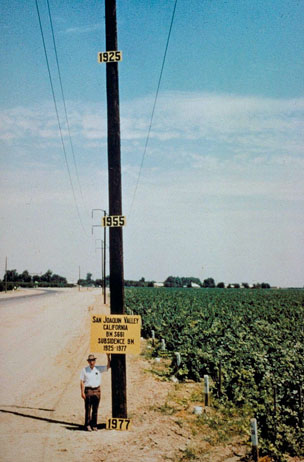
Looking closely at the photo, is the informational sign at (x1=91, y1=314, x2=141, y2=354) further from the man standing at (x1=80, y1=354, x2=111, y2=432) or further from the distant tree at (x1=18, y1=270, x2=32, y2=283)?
the distant tree at (x1=18, y1=270, x2=32, y2=283)

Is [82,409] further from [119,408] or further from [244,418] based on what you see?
[244,418]

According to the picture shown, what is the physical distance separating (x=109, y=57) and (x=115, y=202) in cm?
257

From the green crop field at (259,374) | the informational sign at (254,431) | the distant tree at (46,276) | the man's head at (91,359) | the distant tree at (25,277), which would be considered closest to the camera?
the informational sign at (254,431)

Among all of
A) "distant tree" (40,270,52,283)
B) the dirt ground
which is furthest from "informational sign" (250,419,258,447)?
"distant tree" (40,270,52,283)

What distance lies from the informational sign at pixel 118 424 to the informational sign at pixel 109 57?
6.26 metres

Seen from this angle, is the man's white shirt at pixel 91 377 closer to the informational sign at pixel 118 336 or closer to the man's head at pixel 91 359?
the man's head at pixel 91 359

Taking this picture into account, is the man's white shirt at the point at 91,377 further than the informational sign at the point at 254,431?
Yes

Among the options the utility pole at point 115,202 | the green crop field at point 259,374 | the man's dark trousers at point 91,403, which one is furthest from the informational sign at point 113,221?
the green crop field at point 259,374

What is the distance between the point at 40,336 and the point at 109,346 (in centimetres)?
1248

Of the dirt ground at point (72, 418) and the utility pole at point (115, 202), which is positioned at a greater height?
the utility pole at point (115, 202)

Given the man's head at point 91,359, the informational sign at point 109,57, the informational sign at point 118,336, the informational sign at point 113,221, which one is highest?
the informational sign at point 109,57

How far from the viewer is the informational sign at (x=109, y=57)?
7562 mm

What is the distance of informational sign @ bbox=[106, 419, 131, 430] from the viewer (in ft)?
24.1

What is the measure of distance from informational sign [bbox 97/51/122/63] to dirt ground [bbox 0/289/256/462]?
638 cm
